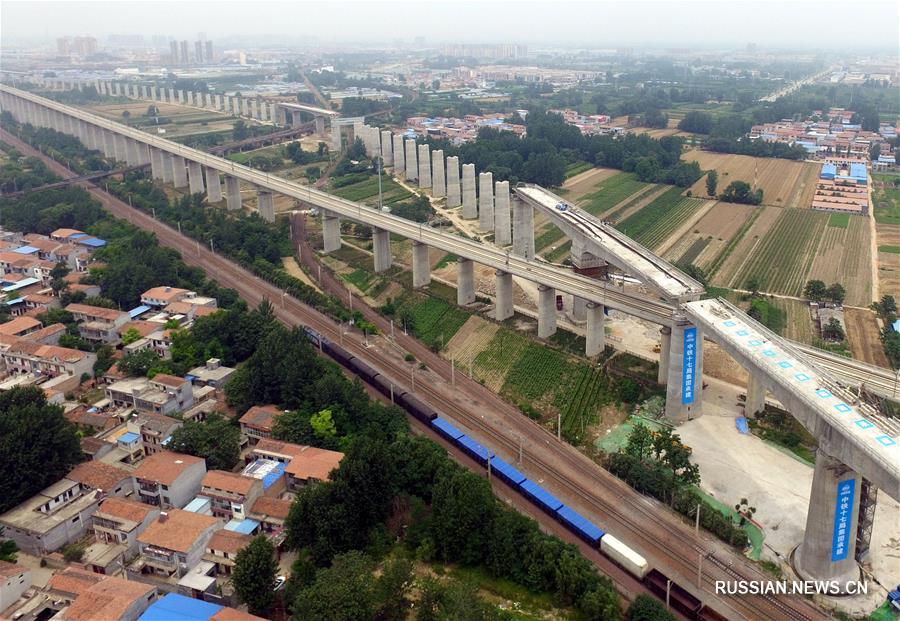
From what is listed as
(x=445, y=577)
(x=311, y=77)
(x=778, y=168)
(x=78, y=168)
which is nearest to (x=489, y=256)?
(x=445, y=577)

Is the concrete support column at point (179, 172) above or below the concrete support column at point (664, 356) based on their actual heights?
above

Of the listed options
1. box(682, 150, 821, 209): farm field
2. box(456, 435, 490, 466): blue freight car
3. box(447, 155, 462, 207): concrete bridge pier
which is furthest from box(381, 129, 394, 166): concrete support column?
box(456, 435, 490, 466): blue freight car

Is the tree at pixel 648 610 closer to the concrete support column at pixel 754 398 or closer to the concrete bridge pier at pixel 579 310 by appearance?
the concrete support column at pixel 754 398

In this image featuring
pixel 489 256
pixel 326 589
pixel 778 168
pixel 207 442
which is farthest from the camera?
pixel 778 168

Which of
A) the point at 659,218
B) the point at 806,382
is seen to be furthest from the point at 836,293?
the point at 806,382

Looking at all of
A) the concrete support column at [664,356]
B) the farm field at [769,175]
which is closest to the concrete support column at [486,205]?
the farm field at [769,175]

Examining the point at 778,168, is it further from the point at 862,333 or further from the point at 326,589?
the point at 326,589
